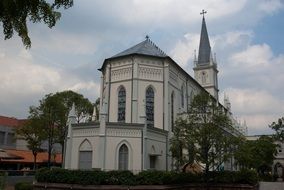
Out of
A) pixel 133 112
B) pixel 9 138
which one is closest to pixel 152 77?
pixel 133 112

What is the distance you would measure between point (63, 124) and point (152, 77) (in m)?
13.7

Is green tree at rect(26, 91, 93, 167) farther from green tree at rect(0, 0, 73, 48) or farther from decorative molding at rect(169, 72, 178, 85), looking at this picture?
green tree at rect(0, 0, 73, 48)

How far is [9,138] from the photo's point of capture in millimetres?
59219

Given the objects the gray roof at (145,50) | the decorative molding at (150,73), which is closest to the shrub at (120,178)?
the decorative molding at (150,73)

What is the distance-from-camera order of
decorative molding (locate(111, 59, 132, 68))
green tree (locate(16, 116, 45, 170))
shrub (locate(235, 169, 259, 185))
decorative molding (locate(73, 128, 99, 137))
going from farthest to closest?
green tree (locate(16, 116, 45, 170))
decorative molding (locate(111, 59, 132, 68))
decorative molding (locate(73, 128, 99, 137))
shrub (locate(235, 169, 259, 185))

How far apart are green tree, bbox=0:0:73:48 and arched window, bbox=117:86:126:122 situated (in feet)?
95.4

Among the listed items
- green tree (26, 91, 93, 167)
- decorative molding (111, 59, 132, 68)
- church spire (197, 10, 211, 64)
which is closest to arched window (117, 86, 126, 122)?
decorative molding (111, 59, 132, 68)

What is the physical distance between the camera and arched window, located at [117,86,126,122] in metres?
38.1

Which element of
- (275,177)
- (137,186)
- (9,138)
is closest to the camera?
(137,186)

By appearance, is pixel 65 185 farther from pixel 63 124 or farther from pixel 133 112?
pixel 63 124

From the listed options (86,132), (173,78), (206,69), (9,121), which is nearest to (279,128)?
(173,78)

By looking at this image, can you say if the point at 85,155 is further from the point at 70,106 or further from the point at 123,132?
the point at 70,106

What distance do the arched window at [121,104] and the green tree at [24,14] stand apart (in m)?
29.1

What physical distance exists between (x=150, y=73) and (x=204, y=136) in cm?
1328
